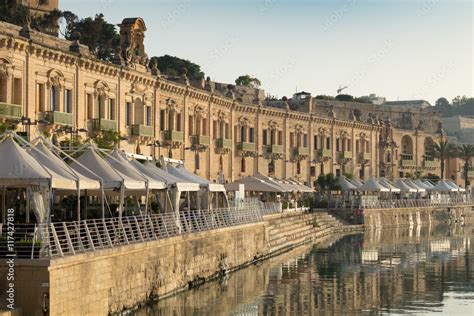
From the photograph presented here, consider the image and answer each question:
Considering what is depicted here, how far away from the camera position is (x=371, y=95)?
172m

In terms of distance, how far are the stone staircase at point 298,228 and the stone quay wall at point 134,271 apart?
3971mm

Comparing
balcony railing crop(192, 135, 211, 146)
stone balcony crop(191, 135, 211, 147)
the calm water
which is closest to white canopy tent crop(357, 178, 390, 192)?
the calm water

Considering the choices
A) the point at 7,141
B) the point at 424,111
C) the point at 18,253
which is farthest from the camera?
the point at 424,111

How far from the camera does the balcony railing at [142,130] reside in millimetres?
53500

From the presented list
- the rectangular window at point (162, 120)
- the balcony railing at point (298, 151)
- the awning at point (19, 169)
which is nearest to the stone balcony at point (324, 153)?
the balcony railing at point (298, 151)

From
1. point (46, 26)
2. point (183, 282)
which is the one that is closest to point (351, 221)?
point (46, 26)

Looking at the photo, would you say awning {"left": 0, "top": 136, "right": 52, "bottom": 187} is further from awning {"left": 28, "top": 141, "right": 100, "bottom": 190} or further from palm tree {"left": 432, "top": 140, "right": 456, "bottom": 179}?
palm tree {"left": 432, "top": 140, "right": 456, "bottom": 179}

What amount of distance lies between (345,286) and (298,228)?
22019 millimetres

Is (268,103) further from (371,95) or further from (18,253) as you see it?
(371,95)

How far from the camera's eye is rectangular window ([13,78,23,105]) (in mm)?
41691

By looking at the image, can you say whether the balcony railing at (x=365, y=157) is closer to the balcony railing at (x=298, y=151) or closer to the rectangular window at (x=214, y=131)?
the balcony railing at (x=298, y=151)

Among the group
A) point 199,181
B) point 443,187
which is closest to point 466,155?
point 443,187

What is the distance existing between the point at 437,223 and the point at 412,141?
2188 cm

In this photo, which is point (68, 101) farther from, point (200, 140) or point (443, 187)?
point (443, 187)
